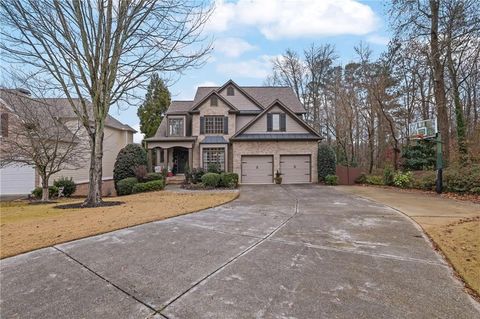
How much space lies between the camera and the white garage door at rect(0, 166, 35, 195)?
1578 centimetres

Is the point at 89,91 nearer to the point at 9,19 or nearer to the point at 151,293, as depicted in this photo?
the point at 9,19

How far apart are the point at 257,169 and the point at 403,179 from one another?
30.2ft

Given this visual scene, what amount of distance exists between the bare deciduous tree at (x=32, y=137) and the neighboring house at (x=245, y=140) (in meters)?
6.95

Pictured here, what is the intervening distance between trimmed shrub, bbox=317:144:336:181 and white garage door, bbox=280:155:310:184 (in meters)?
0.89

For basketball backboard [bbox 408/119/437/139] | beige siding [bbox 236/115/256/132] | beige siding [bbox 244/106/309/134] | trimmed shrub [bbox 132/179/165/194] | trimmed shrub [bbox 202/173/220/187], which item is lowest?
→ trimmed shrub [bbox 132/179/165/194]

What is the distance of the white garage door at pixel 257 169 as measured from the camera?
18656mm

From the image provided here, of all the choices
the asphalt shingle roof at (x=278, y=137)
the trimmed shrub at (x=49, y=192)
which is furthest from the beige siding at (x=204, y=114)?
the trimmed shrub at (x=49, y=192)

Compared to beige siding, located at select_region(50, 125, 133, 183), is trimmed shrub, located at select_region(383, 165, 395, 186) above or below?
below

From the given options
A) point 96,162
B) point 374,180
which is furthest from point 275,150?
point 96,162

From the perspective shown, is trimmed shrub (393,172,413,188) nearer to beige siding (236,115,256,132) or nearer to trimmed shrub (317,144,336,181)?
trimmed shrub (317,144,336,181)

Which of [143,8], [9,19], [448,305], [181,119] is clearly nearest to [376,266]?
[448,305]

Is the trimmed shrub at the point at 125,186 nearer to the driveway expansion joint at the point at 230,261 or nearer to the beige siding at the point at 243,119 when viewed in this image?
the beige siding at the point at 243,119

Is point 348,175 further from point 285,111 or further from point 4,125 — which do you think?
point 4,125

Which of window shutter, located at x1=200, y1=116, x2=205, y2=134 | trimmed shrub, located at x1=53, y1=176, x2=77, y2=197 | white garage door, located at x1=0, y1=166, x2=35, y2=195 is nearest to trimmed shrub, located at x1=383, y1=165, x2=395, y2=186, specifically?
window shutter, located at x1=200, y1=116, x2=205, y2=134
